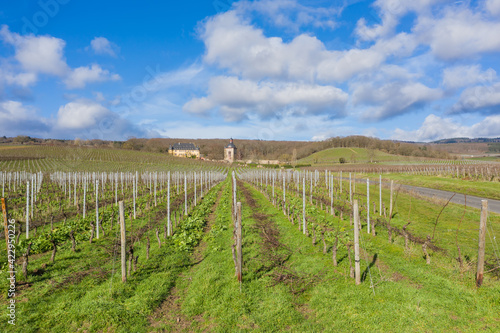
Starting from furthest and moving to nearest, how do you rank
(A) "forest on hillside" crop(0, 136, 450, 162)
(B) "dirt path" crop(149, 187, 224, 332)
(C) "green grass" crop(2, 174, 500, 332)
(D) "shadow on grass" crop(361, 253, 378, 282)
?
1. (A) "forest on hillside" crop(0, 136, 450, 162)
2. (D) "shadow on grass" crop(361, 253, 378, 282)
3. (B) "dirt path" crop(149, 187, 224, 332)
4. (C) "green grass" crop(2, 174, 500, 332)

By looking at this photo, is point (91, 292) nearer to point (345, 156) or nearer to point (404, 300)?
point (404, 300)

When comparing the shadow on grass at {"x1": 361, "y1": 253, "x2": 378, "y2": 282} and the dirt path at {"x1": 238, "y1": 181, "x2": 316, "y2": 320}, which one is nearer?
the dirt path at {"x1": 238, "y1": 181, "x2": 316, "y2": 320}

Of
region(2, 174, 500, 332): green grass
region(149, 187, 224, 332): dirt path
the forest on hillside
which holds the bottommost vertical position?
region(149, 187, 224, 332): dirt path

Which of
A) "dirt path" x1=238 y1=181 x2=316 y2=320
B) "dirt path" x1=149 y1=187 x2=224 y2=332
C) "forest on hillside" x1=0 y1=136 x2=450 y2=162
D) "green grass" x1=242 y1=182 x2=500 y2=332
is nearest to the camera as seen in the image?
"green grass" x1=242 y1=182 x2=500 y2=332

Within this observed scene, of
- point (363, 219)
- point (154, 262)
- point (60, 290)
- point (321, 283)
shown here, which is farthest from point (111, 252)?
point (363, 219)

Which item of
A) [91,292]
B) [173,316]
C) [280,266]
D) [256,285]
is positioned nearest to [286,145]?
[280,266]

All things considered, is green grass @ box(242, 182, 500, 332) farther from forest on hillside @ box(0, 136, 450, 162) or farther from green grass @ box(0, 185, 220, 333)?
forest on hillside @ box(0, 136, 450, 162)

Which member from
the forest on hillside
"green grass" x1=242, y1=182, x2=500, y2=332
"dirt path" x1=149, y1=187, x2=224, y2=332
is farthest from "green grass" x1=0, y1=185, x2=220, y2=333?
the forest on hillside

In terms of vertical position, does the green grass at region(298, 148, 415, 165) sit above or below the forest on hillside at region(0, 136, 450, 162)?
below

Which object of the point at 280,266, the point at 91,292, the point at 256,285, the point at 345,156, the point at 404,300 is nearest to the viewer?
the point at 404,300

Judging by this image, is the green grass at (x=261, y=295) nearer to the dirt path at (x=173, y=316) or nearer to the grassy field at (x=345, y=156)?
the dirt path at (x=173, y=316)

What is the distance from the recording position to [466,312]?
5348 millimetres

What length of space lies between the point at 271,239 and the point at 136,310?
230 inches

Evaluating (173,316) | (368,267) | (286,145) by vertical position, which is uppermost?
(286,145)
